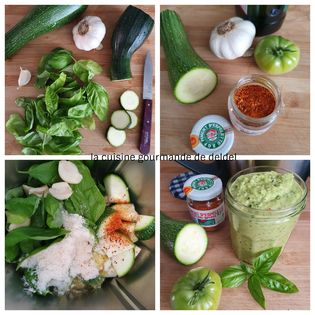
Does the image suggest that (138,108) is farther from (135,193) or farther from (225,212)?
(225,212)

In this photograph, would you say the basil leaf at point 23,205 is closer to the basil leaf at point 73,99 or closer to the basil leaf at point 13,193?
the basil leaf at point 13,193

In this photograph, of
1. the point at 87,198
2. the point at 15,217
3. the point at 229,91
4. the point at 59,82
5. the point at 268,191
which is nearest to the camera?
the point at 268,191

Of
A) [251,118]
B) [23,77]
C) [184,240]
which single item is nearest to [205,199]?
[184,240]

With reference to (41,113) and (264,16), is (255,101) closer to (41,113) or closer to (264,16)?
(264,16)

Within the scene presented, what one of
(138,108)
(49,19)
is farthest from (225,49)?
(49,19)

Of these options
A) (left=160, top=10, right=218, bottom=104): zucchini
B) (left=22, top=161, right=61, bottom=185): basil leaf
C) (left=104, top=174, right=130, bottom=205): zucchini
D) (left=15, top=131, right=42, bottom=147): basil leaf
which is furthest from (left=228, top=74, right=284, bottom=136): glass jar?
(left=15, top=131, right=42, bottom=147): basil leaf

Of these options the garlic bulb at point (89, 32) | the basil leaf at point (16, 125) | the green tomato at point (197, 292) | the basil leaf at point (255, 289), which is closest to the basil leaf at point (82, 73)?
the garlic bulb at point (89, 32)
